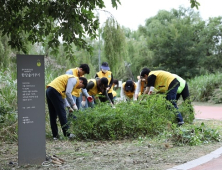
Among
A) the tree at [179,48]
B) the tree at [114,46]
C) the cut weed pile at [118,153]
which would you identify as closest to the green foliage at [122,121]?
the cut weed pile at [118,153]

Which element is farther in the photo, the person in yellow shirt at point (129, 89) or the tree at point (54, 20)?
the person in yellow shirt at point (129, 89)

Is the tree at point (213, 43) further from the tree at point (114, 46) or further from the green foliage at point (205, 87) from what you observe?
the tree at point (114, 46)

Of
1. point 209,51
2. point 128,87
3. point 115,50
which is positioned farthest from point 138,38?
point 128,87

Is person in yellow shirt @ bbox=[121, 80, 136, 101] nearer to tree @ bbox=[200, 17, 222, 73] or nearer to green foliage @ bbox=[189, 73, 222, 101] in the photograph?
green foliage @ bbox=[189, 73, 222, 101]

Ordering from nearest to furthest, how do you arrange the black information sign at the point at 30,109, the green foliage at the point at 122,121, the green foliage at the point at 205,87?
the black information sign at the point at 30,109, the green foliage at the point at 122,121, the green foliage at the point at 205,87

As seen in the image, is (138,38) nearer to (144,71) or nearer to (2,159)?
(144,71)

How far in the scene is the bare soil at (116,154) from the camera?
5.32 m

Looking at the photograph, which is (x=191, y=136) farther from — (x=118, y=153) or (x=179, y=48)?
(x=179, y=48)

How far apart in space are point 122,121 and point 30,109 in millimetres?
2530

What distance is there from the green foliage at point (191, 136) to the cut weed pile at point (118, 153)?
135mm

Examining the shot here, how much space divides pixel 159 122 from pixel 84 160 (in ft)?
8.15

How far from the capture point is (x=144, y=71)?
9391mm

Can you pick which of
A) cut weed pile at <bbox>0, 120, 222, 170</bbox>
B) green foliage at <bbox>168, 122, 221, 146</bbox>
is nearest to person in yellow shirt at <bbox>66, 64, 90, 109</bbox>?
cut weed pile at <bbox>0, 120, 222, 170</bbox>

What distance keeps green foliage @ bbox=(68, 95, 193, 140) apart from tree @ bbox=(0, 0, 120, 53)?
4.92ft
